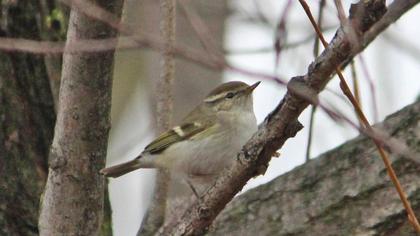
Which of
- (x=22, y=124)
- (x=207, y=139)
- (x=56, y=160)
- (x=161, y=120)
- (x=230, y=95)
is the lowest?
(x=56, y=160)

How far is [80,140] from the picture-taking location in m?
3.70

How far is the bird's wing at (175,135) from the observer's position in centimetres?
513

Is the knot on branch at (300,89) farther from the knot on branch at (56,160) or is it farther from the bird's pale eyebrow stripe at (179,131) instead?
the bird's pale eyebrow stripe at (179,131)

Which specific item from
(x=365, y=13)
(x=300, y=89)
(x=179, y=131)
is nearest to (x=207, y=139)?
(x=179, y=131)

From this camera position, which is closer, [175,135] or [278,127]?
[278,127]

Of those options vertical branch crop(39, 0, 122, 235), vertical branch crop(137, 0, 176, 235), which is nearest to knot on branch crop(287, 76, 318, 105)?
vertical branch crop(39, 0, 122, 235)

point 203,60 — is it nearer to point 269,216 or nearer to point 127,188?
point 269,216

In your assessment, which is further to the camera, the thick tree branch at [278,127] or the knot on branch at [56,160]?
the knot on branch at [56,160]

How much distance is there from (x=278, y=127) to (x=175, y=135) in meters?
2.15

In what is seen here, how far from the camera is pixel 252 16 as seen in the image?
635 cm

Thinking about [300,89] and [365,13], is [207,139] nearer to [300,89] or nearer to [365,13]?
[300,89]

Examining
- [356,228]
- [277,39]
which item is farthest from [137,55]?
[277,39]

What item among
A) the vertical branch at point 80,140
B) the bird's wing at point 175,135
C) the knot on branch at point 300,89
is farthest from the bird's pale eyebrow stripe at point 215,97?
the knot on branch at point 300,89

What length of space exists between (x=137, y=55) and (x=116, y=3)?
3.86 m
